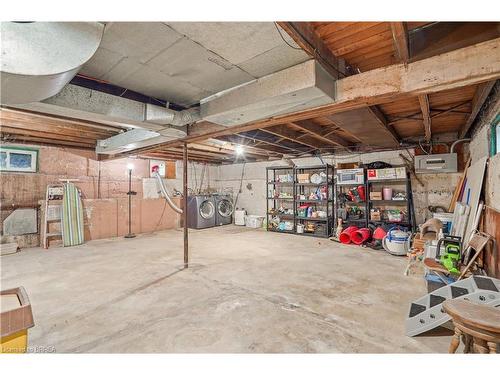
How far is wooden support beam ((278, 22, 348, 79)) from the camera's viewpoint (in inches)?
59.3

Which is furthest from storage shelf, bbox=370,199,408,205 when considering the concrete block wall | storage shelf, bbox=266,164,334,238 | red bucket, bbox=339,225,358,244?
storage shelf, bbox=266,164,334,238

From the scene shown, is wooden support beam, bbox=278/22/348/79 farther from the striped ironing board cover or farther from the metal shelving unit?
the striped ironing board cover

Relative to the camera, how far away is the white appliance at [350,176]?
5.62 m

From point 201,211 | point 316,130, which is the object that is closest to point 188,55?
point 316,130

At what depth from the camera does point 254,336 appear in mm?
1977

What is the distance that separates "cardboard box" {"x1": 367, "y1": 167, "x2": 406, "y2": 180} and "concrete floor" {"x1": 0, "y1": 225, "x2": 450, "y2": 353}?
1.69 m

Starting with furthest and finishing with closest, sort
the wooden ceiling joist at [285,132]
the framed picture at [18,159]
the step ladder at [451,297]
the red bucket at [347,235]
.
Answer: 1. the red bucket at [347,235]
2. the framed picture at [18,159]
3. the wooden ceiling joist at [285,132]
4. the step ladder at [451,297]

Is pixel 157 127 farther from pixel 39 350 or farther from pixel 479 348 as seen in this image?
pixel 479 348

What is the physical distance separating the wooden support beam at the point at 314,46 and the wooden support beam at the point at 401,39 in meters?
0.48

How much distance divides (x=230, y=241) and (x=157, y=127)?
3.48 m

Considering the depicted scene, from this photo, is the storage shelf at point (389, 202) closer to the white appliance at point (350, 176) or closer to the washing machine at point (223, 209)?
the white appliance at point (350, 176)

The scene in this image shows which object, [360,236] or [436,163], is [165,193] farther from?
[436,163]

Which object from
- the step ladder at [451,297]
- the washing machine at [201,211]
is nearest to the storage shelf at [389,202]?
the step ladder at [451,297]
